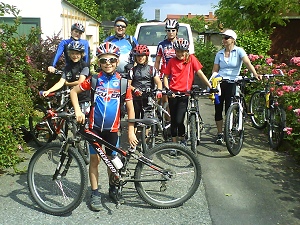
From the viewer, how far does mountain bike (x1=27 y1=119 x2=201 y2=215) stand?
12.4 ft

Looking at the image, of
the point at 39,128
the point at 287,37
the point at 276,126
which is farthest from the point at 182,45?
the point at 287,37

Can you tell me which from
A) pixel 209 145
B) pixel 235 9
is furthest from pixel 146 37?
pixel 209 145

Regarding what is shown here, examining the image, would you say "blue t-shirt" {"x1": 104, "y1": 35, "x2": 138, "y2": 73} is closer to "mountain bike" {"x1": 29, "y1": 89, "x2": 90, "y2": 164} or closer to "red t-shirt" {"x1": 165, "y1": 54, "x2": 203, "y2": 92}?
"red t-shirt" {"x1": 165, "y1": 54, "x2": 203, "y2": 92}

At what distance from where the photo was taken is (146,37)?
10.5 m

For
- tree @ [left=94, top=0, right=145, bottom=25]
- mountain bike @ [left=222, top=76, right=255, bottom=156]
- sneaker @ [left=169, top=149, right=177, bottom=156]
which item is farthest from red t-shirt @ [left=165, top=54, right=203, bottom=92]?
tree @ [left=94, top=0, right=145, bottom=25]

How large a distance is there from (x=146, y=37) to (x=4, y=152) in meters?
6.65

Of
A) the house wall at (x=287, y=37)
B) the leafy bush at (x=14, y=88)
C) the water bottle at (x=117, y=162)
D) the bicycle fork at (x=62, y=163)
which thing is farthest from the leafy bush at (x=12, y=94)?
the house wall at (x=287, y=37)

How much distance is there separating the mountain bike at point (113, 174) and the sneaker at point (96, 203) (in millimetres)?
197

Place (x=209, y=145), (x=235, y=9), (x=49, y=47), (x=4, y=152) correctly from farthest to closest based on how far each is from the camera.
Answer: (x=235, y=9), (x=49, y=47), (x=209, y=145), (x=4, y=152)

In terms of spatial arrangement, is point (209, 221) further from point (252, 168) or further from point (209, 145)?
point (209, 145)

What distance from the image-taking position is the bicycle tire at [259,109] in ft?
23.1

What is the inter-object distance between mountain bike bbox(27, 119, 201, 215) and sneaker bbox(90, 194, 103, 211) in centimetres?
20

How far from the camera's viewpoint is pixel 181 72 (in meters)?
5.32

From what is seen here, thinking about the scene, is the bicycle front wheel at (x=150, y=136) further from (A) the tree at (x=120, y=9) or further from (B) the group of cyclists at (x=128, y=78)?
(A) the tree at (x=120, y=9)
